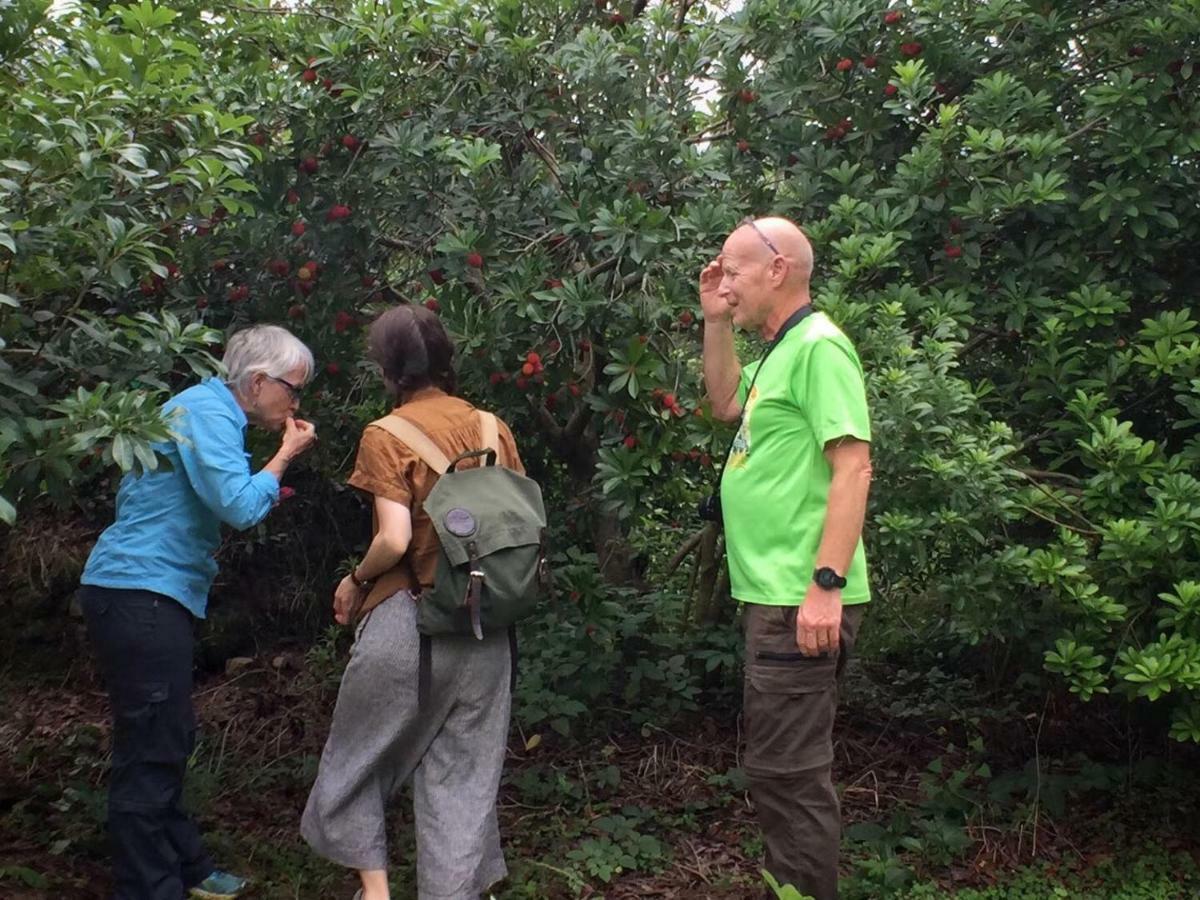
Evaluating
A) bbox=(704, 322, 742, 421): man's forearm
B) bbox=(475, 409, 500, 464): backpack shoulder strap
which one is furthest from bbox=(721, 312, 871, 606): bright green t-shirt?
bbox=(475, 409, 500, 464): backpack shoulder strap

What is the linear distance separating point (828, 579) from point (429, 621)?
1065 mm

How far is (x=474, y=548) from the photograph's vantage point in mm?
3248

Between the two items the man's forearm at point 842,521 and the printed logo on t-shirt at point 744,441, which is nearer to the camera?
the man's forearm at point 842,521

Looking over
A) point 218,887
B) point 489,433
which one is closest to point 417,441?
point 489,433

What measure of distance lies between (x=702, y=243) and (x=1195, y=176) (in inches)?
68.2

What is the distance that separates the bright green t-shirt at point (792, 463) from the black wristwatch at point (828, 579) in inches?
3.1

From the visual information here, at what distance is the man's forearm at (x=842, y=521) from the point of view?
2.97m

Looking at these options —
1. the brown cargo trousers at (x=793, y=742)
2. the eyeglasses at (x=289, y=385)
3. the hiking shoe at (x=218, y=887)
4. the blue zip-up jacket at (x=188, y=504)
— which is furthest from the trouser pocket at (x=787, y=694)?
the hiking shoe at (x=218, y=887)

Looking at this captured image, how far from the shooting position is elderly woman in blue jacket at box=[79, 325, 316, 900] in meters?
3.41

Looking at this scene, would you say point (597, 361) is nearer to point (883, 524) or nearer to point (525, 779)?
point (883, 524)

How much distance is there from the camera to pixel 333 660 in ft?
19.1

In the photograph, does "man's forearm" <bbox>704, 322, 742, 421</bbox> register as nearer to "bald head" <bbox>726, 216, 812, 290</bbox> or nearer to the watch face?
"bald head" <bbox>726, 216, 812, 290</bbox>

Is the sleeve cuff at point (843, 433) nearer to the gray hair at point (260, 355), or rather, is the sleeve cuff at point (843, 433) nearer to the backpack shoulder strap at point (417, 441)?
the backpack shoulder strap at point (417, 441)

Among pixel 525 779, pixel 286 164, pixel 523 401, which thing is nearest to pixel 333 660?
pixel 525 779
